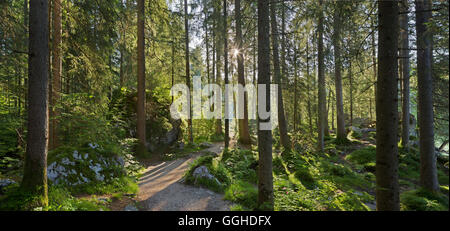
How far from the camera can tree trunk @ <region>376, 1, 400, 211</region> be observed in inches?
145

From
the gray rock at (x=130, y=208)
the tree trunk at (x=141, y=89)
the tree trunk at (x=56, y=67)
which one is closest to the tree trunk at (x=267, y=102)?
the gray rock at (x=130, y=208)

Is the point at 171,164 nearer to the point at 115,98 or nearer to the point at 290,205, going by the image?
the point at 115,98

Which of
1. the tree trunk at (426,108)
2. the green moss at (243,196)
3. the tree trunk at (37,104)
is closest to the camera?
the tree trunk at (37,104)

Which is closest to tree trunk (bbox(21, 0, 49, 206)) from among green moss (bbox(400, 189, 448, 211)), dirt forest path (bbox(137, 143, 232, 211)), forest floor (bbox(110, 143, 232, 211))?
forest floor (bbox(110, 143, 232, 211))

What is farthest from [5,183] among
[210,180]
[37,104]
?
[210,180]

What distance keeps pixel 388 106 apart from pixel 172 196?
6089 millimetres

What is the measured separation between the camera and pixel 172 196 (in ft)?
20.2

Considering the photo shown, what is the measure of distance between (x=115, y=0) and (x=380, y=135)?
960 cm

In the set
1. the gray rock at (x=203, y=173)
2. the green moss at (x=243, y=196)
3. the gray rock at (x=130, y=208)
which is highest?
the gray rock at (x=203, y=173)

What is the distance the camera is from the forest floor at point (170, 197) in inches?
211

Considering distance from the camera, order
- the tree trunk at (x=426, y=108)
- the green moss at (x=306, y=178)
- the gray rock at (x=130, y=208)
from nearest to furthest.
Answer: the gray rock at (x=130, y=208) < the tree trunk at (x=426, y=108) < the green moss at (x=306, y=178)

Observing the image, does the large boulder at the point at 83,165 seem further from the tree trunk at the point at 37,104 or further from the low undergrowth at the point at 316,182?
the low undergrowth at the point at 316,182

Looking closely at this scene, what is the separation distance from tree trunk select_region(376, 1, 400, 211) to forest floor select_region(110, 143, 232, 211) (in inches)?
146

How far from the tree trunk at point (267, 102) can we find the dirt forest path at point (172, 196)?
125cm
